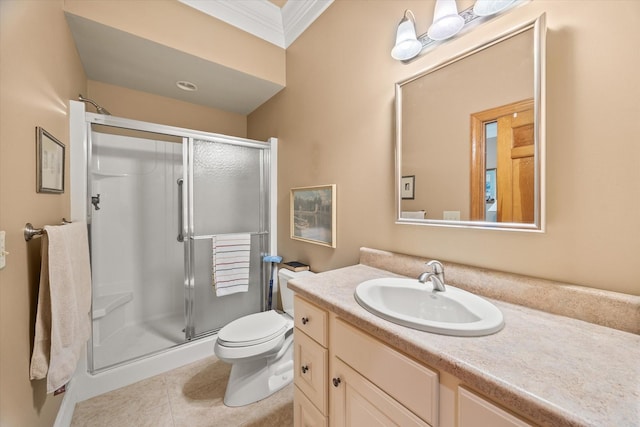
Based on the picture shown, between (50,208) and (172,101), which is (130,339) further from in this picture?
(172,101)

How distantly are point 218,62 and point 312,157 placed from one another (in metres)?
1.00

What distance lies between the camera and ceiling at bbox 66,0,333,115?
1.60 metres

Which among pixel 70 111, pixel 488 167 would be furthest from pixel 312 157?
pixel 70 111

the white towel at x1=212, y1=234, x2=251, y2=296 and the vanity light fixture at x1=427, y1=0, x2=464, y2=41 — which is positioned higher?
the vanity light fixture at x1=427, y1=0, x2=464, y2=41

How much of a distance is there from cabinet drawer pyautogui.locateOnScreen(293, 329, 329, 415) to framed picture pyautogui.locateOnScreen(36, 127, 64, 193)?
1283mm

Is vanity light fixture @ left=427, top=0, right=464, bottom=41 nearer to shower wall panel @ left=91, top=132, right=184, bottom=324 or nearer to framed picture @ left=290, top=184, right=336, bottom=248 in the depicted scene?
framed picture @ left=290, top=184, right=336, bottom=248

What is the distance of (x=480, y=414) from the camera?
531mm

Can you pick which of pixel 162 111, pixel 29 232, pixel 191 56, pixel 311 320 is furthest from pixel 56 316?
pixel 162 111

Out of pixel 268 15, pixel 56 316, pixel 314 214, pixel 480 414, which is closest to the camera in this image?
pixel 480 414

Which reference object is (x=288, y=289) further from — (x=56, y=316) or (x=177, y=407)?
(x=56, y=316)

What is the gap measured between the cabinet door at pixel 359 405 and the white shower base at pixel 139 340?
65.0 inches

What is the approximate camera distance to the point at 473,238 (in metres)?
1.04

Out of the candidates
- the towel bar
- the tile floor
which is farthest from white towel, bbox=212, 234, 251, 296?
the towel bar

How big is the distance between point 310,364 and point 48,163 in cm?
Result: 148
